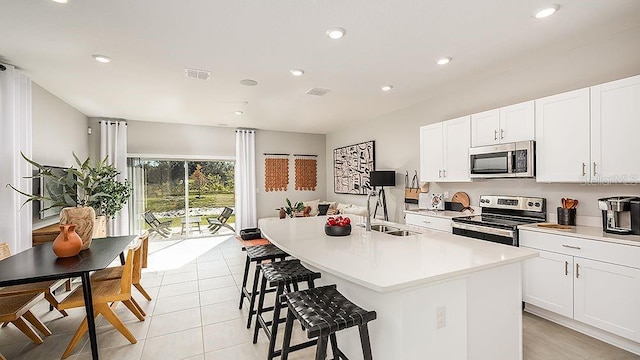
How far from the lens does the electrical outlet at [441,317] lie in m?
1.67

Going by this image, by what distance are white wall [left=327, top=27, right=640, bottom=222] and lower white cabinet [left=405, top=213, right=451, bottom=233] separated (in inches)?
24.0

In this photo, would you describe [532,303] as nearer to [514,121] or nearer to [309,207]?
[514,121]

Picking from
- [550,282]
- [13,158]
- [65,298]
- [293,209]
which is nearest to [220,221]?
[293,209]

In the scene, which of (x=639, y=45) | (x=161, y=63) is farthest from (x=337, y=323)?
(x=639, y=45)

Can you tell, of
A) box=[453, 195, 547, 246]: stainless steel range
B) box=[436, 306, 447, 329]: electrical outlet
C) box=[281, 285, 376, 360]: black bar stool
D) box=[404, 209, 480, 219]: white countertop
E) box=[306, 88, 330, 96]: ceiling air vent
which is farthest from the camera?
box=[306, 88, 330, 96]: ceiling air vent

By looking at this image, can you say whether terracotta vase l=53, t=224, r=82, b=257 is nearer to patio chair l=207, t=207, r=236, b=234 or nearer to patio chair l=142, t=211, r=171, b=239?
patio chair l=142, t=211, r=171, b=239

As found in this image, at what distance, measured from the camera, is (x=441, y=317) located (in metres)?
1.68

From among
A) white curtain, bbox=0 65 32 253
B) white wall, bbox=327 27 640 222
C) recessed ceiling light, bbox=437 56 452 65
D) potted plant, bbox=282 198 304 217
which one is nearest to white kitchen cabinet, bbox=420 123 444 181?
white wall, bbox=327 27 640 222

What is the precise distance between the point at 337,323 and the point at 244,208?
5988 mm

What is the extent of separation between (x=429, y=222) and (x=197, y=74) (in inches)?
146

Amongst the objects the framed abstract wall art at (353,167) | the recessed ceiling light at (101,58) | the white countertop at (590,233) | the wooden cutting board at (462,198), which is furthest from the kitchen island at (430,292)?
the framed abstract wall art at (353,167)

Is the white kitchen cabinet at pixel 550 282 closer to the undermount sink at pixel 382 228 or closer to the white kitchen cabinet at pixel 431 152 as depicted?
the undermount sink at pixel 382 228

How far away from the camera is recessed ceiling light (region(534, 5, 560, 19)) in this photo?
2.21 metres

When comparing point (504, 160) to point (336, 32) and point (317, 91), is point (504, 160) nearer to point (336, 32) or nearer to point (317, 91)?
point (336, 32)
